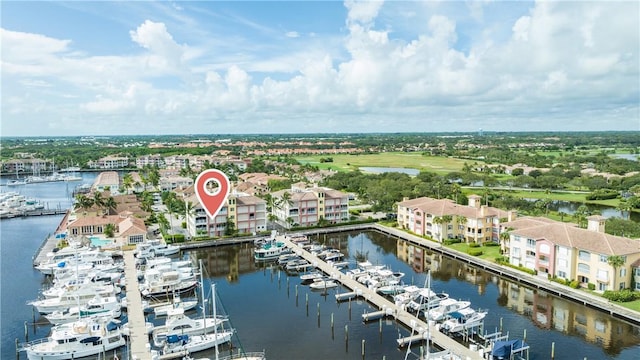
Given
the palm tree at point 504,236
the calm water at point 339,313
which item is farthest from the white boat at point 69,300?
the palm tree at point 504,236

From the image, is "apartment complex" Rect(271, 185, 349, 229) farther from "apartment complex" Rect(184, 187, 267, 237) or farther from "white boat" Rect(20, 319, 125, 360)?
"white boat" Rect(20, 319, 125, 360)

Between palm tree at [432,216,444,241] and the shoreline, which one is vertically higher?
palm tree at [432,216,444,241]

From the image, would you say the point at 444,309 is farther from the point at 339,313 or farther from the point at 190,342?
the point at 190,342

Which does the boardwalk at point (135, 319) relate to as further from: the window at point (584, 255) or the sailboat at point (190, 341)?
the window at point (584, 255)

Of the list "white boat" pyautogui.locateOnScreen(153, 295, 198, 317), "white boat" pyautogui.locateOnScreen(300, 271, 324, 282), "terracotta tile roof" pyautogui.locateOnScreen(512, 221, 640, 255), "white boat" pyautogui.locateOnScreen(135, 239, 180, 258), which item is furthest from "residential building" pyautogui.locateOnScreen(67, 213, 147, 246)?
"terracotta tile roof" pyautogui.locateOnScreen(512, 221, 640, 255)

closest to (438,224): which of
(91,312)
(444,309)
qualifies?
(444,309)
